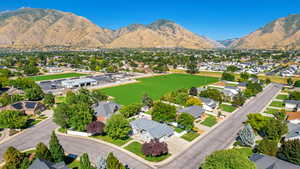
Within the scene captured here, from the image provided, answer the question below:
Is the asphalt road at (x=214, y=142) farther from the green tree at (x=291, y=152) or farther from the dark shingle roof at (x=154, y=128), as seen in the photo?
the green tree at (x=291, y=152)

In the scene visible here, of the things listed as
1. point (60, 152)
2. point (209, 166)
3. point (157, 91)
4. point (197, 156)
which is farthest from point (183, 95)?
point (60, 152)

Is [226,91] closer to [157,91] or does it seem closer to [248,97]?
[248,97]

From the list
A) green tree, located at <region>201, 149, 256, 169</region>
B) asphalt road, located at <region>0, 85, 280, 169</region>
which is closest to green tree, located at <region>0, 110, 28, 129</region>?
asphalt road, located at <region>0, 85, 280, 169</region>

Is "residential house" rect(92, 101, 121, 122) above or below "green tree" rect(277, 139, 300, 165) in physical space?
below

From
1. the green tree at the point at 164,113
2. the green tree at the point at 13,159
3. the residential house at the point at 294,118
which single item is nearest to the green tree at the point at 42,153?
the green tree at the point at 13,159

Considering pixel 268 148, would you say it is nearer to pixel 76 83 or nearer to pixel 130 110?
pixel 130 110

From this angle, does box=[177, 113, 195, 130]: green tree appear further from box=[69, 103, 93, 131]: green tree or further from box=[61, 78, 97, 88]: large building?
box=[61, 78, 97, 88]: large building
